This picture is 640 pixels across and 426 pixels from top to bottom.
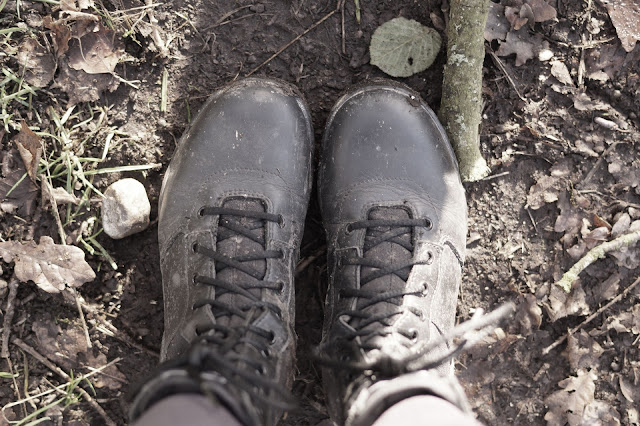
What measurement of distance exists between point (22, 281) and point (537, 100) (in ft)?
7.83

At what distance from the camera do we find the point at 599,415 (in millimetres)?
2344

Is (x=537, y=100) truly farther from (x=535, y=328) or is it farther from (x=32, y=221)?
(x=32, y=221)

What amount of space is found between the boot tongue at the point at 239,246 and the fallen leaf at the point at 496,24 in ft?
4.04

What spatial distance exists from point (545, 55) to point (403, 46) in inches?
24.9

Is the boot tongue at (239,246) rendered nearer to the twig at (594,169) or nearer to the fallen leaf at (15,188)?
the fallen leaf at (15,188)

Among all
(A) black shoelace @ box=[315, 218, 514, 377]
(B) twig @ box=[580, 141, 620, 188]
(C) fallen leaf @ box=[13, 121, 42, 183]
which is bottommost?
(A) black shoelace @ box=[315, 218, 514, 377]

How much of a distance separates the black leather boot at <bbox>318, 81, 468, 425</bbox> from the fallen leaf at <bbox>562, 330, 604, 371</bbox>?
0.60 metres

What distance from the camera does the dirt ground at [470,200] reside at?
89.6 inches

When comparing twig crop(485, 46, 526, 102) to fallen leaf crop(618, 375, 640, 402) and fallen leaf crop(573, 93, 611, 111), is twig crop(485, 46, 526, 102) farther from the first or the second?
fallen leaf crop(618, 375, 640, 402)

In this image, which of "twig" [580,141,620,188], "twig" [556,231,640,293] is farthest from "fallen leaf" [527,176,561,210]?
"twig" [556,231,640,293]

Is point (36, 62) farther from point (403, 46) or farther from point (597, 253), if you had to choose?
point (597, 253)

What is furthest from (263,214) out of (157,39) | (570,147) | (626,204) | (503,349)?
(626,204)

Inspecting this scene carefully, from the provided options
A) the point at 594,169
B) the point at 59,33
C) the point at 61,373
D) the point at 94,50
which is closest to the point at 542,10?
the point at 594,169

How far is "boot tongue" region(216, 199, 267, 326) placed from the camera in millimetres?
2088
